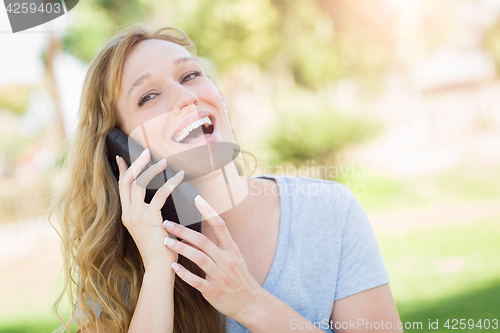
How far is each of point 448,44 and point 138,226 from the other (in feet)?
50.4

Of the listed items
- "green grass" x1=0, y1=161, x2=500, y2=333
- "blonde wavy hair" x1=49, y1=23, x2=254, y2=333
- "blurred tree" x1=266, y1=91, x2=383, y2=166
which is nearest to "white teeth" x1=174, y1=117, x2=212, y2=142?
"blonde wavy hair" x1=49, y1=23, x2=254, y2=333

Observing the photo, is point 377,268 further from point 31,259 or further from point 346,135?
point 31,259

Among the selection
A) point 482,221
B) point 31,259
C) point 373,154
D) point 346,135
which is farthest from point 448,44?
point 31,259

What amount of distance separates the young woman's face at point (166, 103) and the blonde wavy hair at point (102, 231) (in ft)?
0.29

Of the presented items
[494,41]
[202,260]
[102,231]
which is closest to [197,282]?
[202,260]

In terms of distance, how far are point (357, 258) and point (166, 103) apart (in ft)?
3.99

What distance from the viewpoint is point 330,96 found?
925 centimetres

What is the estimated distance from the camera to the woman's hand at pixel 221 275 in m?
1.60

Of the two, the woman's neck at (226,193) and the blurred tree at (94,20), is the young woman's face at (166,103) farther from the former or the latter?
the blurred tree at (94,20)

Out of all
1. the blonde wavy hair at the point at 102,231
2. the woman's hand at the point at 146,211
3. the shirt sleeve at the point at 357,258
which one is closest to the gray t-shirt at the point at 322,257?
the shirt sleeve at the point at 357,258

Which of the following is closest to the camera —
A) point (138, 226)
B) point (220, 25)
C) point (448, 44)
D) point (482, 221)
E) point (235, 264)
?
point (235, 264)

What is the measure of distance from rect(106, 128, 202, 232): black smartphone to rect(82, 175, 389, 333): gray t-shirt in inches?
18.4

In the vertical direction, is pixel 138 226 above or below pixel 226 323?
above

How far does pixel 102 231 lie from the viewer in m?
1.98
